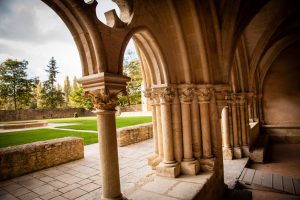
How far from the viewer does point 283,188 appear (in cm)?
469

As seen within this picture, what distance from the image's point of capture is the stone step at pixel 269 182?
4676 mm

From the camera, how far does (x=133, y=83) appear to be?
3117 cm

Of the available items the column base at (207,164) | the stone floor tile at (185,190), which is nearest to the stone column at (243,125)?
the column base at (207,164)

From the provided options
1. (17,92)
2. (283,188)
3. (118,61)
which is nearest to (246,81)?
(283,188)

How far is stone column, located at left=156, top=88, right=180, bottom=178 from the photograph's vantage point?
3889 millimetres

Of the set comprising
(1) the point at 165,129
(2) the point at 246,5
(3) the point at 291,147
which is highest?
(2) the point at 246,5

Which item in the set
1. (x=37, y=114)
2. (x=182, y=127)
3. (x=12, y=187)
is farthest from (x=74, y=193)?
(x=37, y=114)

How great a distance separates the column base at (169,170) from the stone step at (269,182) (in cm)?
189

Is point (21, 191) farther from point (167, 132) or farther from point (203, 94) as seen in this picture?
point (203, 94)

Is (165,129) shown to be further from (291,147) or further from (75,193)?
(291,147)

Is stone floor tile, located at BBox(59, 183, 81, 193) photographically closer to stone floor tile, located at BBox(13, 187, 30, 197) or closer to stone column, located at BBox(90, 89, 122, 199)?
stone floor tile, located at BBox(13, 187, 30, 197)

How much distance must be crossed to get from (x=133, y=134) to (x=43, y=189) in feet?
17.1

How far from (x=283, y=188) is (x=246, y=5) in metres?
4.09

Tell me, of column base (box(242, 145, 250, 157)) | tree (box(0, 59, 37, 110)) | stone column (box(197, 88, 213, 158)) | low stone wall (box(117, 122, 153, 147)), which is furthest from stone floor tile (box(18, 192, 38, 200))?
tree (box(0, 59, 37, 110))
